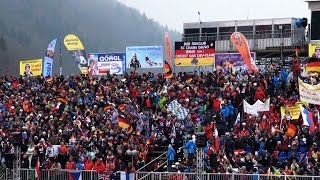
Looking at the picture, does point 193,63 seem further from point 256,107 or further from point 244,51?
point 256,107

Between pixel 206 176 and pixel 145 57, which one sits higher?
pixel 145 57

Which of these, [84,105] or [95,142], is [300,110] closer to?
[95,142]

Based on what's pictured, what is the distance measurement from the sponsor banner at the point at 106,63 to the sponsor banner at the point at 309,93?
15544mm

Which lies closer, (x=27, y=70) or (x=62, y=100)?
(x=62, y=100)

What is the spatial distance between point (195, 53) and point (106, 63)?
565cm

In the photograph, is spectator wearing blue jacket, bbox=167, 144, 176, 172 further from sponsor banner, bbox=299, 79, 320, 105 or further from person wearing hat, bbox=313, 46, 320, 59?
person wearing hat, bbox=313, 46, 320, 59

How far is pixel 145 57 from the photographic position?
42.5 metres

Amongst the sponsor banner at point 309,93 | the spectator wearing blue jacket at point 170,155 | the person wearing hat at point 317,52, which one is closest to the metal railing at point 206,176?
the spectator wearing blue jacket at point 170,155

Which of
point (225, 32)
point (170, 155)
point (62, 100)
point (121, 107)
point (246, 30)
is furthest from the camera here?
point (225, 32)

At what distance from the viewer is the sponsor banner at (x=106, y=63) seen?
137 feet

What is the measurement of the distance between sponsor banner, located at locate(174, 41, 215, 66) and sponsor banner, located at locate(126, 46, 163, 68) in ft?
6.34

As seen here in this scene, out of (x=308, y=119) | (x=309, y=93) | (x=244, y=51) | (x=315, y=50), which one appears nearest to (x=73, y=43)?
(x=244, y=51)

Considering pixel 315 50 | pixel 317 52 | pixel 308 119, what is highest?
pixel 315 50

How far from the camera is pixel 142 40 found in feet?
290
